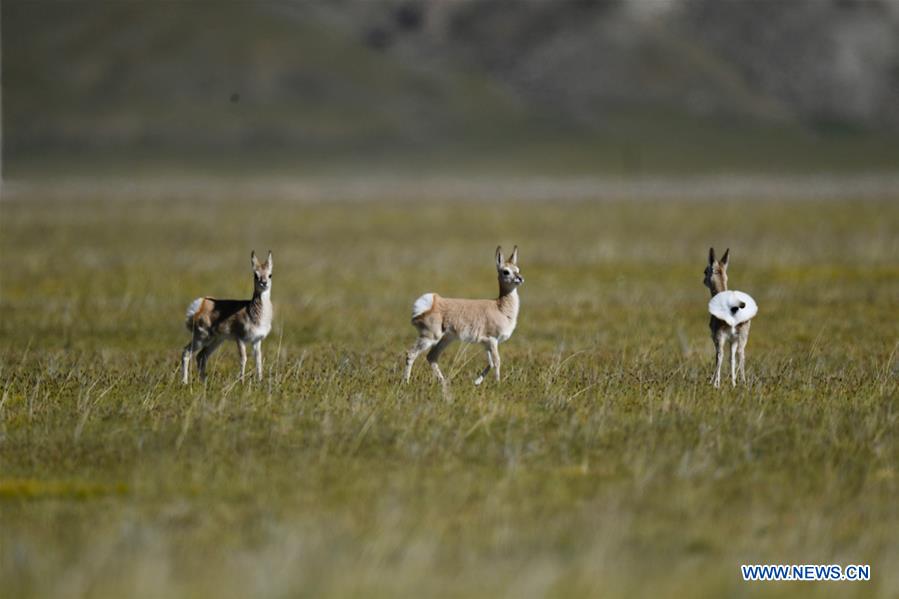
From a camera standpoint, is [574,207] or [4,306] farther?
[574,207]

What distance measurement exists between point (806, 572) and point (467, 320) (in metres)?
5.56

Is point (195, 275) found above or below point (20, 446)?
above

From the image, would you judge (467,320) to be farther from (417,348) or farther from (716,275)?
(716,275)

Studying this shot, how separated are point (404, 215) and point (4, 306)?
3685 cm

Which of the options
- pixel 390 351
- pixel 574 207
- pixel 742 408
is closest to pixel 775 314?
pixel 390 351

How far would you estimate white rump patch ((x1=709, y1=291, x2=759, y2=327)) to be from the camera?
1259 centimetres

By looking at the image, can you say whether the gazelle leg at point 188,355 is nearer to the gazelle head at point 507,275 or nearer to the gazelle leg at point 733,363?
the gazelle head at point 507,275

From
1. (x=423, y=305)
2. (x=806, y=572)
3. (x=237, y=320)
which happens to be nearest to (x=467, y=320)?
(x=423, y=305)

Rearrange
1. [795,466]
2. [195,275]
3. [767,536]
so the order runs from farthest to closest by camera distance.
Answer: [195,275] → [795,466] → [767,536]

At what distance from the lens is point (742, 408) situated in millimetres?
12102

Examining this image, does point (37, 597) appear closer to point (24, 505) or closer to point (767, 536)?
point (24, 505)

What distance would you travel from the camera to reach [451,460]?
10414 mm

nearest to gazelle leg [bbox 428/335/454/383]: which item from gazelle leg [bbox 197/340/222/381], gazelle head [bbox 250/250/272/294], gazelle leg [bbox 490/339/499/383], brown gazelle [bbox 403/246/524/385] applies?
brown gazelle [bbox 403/246/524/385]

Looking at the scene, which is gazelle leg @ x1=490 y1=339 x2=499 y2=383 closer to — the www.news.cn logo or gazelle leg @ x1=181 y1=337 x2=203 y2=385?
gazelle leg @ x1=181 y1=337 x2=203 y2=385
